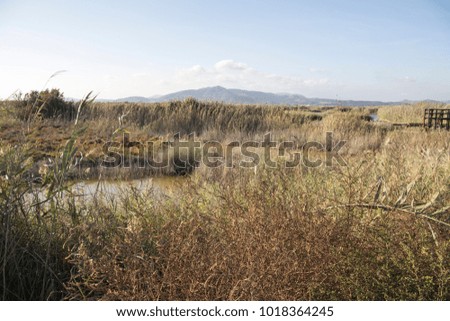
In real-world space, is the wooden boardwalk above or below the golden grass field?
above

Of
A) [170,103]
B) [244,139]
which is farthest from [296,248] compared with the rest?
[170,103]

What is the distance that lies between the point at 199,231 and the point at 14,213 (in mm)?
1328

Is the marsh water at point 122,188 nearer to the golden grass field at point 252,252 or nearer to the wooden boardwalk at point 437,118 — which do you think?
the golden grass field at point 252,252

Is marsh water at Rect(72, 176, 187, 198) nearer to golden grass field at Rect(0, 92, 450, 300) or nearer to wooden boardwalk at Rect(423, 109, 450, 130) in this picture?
golden grass field at Rect(0, 92, 450, 300)

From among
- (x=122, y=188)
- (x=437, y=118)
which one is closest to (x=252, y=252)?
(x=122, y=188)

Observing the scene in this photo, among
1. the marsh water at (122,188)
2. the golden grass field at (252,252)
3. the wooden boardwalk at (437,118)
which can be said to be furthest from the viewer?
Answer: the wooden boardwalk at (437,118)

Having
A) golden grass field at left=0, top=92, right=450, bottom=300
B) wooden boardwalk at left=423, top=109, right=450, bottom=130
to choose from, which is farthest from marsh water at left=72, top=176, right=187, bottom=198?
wooden boardwalk at left=423, top=109, right=450, bottom=130

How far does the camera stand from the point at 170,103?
1717cm

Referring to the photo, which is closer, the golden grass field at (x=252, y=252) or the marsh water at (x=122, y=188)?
the golden grass field at (x=252, y=252)

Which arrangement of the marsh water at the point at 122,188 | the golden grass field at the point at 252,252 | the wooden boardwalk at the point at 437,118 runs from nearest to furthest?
the golden grass field at the point at 252,252
the marsh water at the point at 122,188
the wooden boardwalk at the point at 437,118

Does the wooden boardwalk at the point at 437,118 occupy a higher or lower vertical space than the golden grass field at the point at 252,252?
higher

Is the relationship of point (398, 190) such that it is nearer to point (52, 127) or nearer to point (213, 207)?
point (213, 207)

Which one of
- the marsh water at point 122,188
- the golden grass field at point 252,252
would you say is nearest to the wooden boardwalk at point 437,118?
the marsh water at point 122,188

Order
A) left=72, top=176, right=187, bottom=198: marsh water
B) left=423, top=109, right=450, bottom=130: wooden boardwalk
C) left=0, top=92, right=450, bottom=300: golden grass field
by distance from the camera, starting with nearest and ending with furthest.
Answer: left=0, top=92, right=450, bottom=300: golden grass field < left=72, top=176, right=187, bottom=198: marsh water < left=423, top=109, right=450, bottom=130: wooden boardwalk
